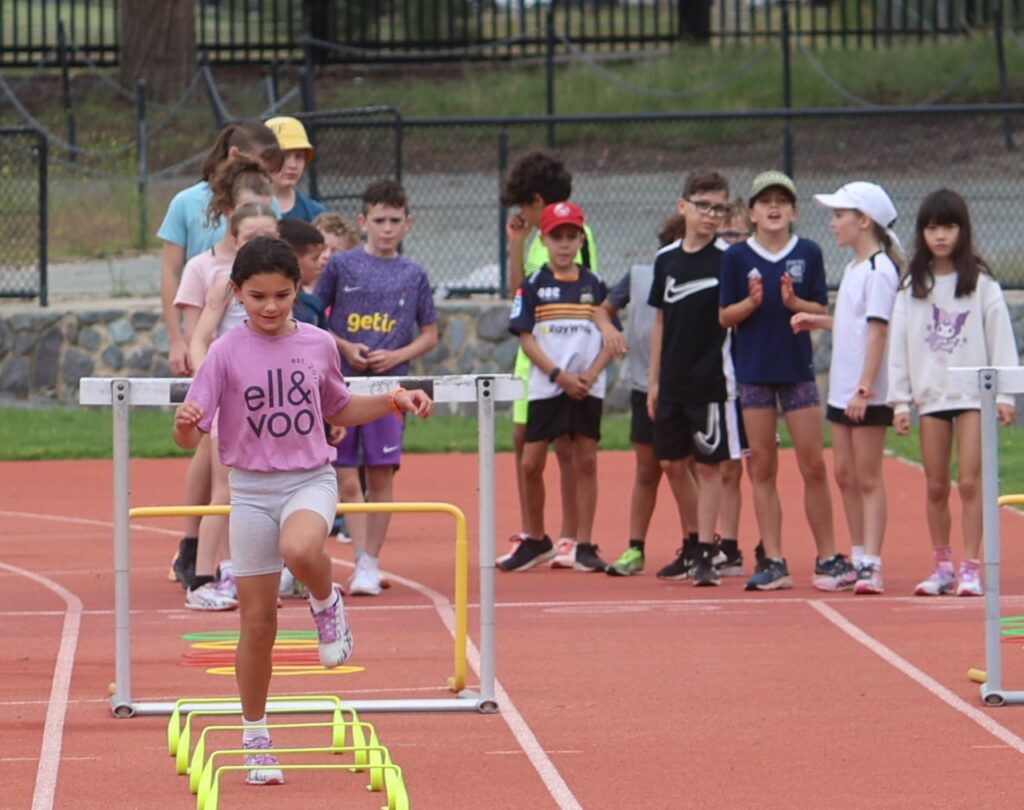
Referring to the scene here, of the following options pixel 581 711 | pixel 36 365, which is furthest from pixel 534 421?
pixel 36 365

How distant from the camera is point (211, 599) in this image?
31.9ft

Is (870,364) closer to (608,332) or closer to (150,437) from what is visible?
(608,332)

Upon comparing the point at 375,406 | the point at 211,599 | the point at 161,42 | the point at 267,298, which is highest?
the point at 161,42

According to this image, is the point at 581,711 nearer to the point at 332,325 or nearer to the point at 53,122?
the point at 332,325

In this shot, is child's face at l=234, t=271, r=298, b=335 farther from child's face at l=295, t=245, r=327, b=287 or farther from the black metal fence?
the black metal fence

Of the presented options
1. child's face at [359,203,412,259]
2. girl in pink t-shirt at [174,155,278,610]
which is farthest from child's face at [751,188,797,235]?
girl in pink t-shirt at [174,155,278,610]

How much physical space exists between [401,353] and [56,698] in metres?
2.92

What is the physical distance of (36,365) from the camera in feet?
58.9

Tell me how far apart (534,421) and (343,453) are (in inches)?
46.6

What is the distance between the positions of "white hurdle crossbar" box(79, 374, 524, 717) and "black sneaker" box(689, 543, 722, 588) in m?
2.92

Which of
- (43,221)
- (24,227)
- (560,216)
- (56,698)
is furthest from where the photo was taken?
(24,227)

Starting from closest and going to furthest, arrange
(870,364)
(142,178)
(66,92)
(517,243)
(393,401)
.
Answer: (393,401) < (870,364) < (517,243) < (142,178) < (66,92)

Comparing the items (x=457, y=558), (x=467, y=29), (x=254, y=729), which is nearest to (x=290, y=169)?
(x=457, y=558)

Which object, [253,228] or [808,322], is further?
[808,322]
